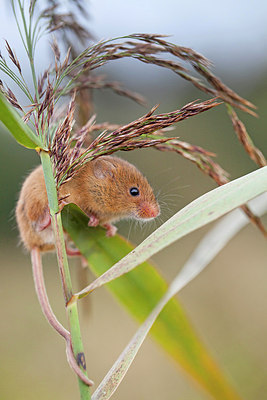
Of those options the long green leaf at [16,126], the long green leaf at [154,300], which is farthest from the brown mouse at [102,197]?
the long green leaf at [16,126]

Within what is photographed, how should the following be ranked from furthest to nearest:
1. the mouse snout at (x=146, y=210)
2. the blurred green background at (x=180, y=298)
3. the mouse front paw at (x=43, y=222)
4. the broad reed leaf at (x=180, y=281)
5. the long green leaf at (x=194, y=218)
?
the blurred green background at (x=180, y=298)
the mouse snout at (x=146, y=210)
the mouse front paw at (x=43, y=222)
the broad reed leaf at (x=180, y=281)
the long green leaf at (x=194, y=218)

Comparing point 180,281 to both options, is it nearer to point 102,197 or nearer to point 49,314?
point 49,314

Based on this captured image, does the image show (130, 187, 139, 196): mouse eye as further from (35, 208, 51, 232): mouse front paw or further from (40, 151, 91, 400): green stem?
(40, 151, 91, 400): green stem

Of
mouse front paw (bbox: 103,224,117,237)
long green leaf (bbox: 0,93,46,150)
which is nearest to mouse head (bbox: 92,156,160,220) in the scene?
mouse front paw (bbox: 103,224,117,237)

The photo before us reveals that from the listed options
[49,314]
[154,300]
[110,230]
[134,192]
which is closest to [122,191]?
[134,192]

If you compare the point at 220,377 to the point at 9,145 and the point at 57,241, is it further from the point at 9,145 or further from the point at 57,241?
the point at 9,145

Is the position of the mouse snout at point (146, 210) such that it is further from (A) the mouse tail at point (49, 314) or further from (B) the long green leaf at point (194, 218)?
(B) the long green leaf at point (194, 218)

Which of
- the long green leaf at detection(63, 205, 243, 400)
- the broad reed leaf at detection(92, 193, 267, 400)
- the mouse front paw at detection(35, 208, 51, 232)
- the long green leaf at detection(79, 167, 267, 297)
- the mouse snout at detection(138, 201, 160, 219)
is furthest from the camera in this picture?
the mouse snout at detection(138, 201, 160, 219)

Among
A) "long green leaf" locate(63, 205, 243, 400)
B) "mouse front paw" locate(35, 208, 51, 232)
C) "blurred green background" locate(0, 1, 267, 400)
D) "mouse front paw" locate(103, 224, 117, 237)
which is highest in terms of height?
"mouse front paw" locate(35, 208, 51, 232)
